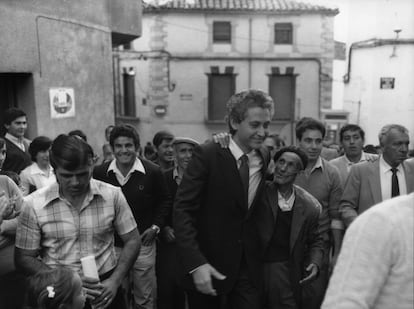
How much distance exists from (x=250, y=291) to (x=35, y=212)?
4.64 feet

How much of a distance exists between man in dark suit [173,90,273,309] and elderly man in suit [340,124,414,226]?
125 centimetres

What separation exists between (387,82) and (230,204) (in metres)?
19.0

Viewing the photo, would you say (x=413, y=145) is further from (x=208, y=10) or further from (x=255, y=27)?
(x=208, y=10)

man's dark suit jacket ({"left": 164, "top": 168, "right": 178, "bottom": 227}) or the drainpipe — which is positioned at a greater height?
the drainpipe

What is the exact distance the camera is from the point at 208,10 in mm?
20531

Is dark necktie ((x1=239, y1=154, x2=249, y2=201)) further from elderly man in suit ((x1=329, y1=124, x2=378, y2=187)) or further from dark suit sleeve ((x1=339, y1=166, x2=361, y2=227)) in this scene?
elderly man in suit ((x1=329, y1=124, x2=378, y2=187))

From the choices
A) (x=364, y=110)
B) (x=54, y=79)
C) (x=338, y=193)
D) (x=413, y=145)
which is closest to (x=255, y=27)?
(x=364, y=110)

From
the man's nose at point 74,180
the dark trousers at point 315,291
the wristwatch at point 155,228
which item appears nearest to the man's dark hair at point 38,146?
the wristwatch at point 155,228

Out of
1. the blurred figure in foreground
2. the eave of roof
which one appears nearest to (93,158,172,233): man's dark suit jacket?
the blurred figure in foreground

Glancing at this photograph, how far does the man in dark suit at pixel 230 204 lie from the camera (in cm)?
275

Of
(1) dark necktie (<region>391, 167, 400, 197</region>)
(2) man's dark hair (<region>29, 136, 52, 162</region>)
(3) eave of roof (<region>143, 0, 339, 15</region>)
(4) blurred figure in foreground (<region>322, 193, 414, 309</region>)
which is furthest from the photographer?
(3) eave of roof (<region>143, 0, 339, 15</region>)

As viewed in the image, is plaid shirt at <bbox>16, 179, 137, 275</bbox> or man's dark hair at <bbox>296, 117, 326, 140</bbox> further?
man's dark hair at <bbox>296, 117, 326, 140</bbox>

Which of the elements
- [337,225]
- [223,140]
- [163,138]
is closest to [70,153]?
[223,140]

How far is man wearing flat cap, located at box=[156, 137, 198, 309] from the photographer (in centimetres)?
413
